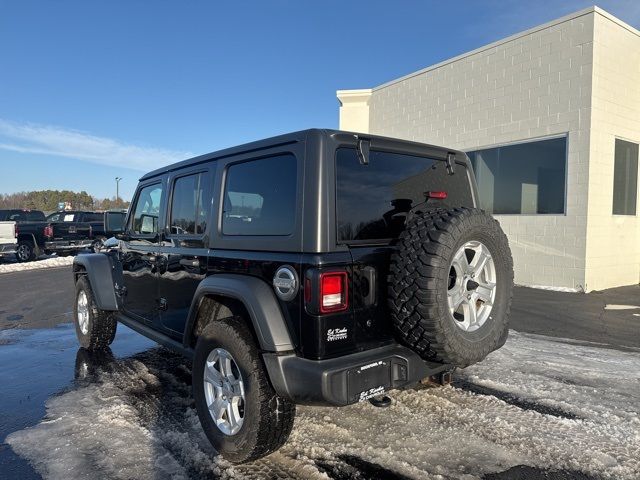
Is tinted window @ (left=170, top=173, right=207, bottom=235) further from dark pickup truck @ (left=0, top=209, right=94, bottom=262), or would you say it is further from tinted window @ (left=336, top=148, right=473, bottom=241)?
dark pickup truck @ (left=0, top=209, right=94, bottom=262)

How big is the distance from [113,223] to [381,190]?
371cm

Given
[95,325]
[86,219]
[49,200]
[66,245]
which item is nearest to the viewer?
[95,325]

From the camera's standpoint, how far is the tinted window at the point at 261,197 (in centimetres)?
285

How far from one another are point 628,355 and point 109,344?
6.12 metres

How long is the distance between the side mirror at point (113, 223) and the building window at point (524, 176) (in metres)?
8.03

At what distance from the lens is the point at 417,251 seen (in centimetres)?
263

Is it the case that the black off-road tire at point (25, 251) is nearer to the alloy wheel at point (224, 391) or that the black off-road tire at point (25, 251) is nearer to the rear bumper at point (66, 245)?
the rear bumper at point (66, 245)

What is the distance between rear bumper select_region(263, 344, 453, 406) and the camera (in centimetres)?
247

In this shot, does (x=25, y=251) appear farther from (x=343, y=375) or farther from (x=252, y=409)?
(x=343, y=375)

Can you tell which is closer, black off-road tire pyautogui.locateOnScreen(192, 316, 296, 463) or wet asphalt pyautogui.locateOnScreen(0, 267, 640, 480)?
black off-road tire pyautogui.locateOnScreen(192, 316, 296, 463)

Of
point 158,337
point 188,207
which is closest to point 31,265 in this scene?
point 158,337

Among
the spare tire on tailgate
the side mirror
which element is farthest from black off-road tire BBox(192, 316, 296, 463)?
the side mirror

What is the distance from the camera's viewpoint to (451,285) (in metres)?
3.00

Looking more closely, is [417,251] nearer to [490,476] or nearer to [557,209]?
[490,476]
